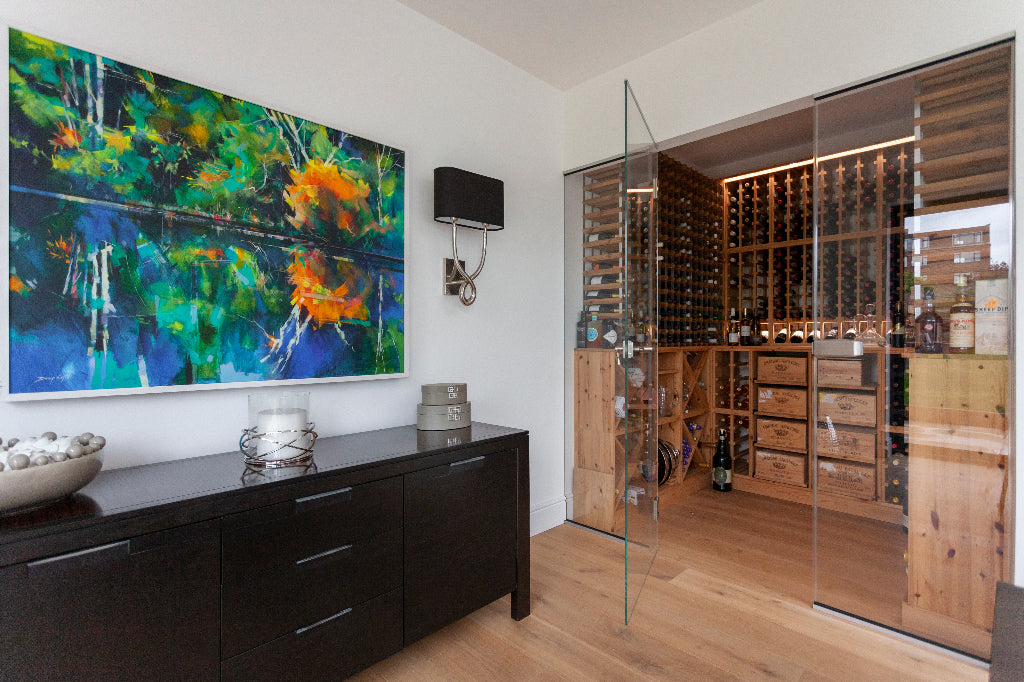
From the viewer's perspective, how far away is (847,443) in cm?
212

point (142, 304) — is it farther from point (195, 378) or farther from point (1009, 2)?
point (1009, 2)

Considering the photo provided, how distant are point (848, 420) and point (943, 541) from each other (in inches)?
20.0

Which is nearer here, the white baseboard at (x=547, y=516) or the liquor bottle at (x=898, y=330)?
the liquor bottle at (x=898, y=330)

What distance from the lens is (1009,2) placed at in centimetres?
177

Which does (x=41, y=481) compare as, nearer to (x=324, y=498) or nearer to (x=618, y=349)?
(x=324, y=498)

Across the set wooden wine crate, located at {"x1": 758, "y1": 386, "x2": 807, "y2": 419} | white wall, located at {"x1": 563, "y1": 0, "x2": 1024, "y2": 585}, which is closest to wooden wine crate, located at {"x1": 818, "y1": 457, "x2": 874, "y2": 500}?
white wall, located at {"x1": 563, "y1": 0, "x2": 1024, "y2": 585}

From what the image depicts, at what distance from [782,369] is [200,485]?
3.58 metres

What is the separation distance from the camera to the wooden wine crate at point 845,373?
6.61 ft

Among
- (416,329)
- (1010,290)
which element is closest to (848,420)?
(1010,290)

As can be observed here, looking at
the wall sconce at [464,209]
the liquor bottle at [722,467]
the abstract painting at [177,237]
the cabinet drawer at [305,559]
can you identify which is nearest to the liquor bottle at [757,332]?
the liquor bottle at [722,467]

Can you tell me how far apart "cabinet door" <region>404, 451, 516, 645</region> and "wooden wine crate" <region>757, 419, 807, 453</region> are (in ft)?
7.99

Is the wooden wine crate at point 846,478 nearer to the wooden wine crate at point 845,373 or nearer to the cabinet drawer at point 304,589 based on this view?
the wooden wine crate at point 845,373

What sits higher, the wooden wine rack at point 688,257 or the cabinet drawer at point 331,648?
the wooden wine rack at point 688,257

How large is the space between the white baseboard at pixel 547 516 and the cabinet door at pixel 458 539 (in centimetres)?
93
